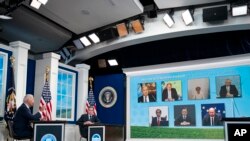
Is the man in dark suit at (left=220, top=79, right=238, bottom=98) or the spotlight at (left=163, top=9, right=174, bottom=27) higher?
the spotlight at (left=163, top=9, right=174, bottom=27)

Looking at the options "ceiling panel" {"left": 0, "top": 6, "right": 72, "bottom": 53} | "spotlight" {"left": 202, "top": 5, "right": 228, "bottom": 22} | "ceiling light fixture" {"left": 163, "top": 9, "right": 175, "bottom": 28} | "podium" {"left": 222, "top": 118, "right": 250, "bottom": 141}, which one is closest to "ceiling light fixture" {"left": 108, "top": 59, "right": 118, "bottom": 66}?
"ceiling panel" {"left": 0, "top": 6, "right": 72, "bottom": 53}

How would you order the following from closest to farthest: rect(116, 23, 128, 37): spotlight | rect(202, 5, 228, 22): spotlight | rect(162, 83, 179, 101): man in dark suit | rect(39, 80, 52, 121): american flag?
rect(202, 5, 228, 22): spotlight
rect(39, 80, 52, 121): american flag
rect(162, 83, 179, 101): man in dark suit
rect(116, 23, 128, 37): spotlight

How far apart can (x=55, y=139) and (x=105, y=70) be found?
4059 millimetres

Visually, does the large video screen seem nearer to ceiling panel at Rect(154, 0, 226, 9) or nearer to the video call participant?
the video call participant

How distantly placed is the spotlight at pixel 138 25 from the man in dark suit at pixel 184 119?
199cm

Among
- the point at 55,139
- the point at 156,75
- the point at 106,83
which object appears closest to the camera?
the point at 55,139

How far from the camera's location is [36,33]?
6.41 m

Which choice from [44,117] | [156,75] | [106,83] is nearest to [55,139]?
[44,117]

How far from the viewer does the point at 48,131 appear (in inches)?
144

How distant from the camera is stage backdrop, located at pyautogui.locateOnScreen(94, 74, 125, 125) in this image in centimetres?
715

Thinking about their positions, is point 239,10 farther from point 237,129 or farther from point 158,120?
point 237,129

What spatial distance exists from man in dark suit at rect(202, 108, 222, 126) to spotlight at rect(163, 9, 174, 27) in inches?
77.1

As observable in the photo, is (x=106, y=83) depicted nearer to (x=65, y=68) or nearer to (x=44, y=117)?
(x=65, y=68)

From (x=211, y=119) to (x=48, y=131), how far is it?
3.50 meters
